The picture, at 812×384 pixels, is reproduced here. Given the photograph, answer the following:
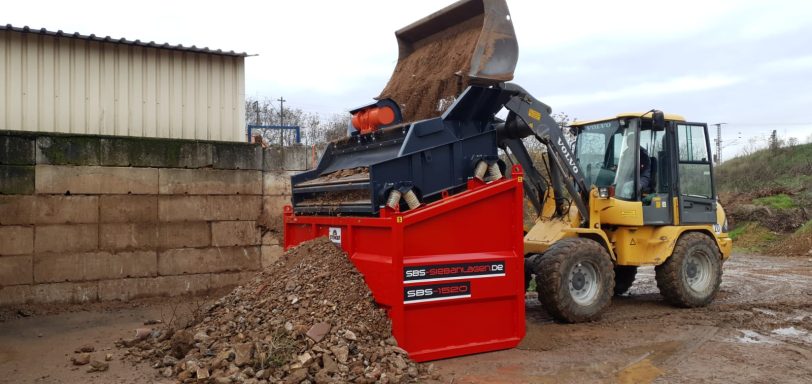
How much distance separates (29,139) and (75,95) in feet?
3.01

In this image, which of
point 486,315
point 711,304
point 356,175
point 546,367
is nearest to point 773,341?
point 711,304

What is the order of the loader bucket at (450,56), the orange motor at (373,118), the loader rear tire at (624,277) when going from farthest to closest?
the loader rear tire at (624,277) < the orange motor at (373,118) < the loader bucket at (450,56)

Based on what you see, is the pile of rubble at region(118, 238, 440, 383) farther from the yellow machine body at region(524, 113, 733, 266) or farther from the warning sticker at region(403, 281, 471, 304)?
the yellow machine body at region(524, 113, 733, 266)

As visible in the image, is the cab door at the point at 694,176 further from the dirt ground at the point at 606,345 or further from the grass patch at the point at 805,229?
the grass patch at the point at 805,229

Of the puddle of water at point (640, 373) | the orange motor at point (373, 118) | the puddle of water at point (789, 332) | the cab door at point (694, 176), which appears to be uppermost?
the orange motor at point (373, 118)

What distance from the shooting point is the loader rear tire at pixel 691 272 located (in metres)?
7.69

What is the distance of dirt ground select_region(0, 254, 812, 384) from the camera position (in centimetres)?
505

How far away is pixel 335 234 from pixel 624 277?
196 inches

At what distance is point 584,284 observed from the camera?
22.7 feet

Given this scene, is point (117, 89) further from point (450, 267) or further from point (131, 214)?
point (450, 267)

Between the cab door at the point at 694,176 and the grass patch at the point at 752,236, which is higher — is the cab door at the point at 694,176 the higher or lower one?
the higher one

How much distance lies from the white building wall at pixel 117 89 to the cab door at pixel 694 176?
6037mm

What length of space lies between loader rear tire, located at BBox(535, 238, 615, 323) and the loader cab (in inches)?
36.5

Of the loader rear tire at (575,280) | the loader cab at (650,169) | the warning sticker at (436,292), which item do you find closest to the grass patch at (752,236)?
the loader cab at (650,169)
